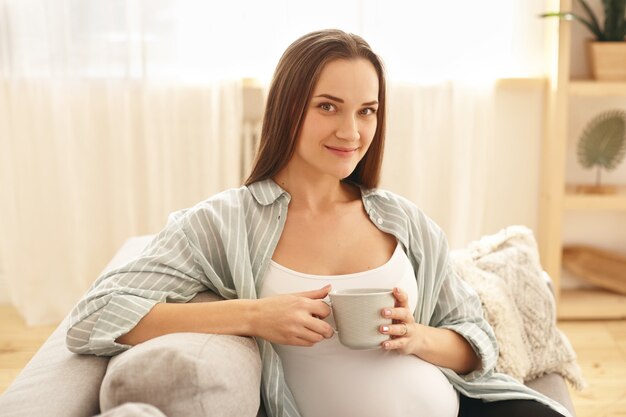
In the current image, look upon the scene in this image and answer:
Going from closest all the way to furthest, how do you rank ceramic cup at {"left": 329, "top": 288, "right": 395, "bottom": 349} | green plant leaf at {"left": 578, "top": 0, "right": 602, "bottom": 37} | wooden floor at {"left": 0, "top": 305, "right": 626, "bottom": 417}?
ceramic cup at {"left": 329, "top": 288, "right": 395, "bottom": 349}
wooden floor at {"left": 0, "top": 305, "right": 626, "bottom": 417}
green plant leaf at {"left": 578, "top": 0, "right": 602, "bottom": 37}

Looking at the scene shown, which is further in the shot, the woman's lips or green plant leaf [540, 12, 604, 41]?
green plant leaf [540, 12, 604, 41]

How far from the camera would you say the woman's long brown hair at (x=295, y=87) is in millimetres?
1562

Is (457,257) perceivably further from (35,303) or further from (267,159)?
(35,303)

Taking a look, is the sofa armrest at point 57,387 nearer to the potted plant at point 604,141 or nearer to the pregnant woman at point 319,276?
the pregnant woman at point 319,276

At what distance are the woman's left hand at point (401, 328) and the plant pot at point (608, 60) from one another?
2.06 metres

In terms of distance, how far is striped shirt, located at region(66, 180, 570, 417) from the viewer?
1420mm

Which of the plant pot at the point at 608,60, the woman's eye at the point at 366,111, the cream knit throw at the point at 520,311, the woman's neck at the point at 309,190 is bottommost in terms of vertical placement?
the cream knit throw at the point at 520,311

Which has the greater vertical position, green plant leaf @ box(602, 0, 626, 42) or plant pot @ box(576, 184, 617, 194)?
green plant leaf @ box(602, 0, 626, 42)

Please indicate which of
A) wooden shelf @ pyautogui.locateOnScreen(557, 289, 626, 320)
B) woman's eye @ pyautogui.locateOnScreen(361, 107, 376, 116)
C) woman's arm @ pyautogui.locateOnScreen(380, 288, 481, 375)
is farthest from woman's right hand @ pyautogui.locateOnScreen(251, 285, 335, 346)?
wooden shelf @ pyautogui.locateOnScreen(557, 289, 626, 320)

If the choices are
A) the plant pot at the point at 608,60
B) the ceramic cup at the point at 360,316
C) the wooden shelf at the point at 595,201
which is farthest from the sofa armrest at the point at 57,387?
the plant pot at the point at 608,60

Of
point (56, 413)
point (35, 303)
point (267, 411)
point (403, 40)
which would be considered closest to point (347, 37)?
point (267, 411)

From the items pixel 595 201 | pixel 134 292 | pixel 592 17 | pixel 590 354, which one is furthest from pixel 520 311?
pixel 592 17

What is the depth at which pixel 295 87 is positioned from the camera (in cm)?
157

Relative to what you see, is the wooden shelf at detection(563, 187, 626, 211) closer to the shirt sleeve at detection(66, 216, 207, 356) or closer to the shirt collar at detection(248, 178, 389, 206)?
the shirt collar at detection(248, 178, 389, 206)
